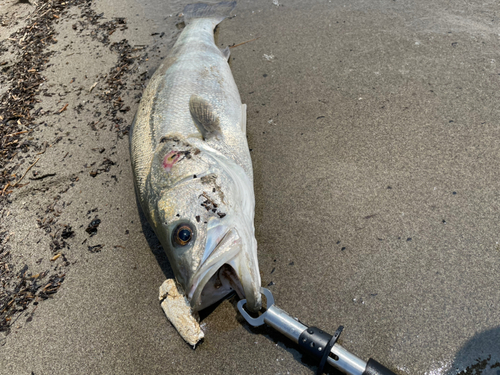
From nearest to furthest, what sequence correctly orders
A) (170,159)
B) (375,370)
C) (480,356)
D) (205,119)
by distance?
(375,370)
(480,356)
(170,159)
(205,119)

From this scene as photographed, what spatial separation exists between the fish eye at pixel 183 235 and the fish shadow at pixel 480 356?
78.5 inches

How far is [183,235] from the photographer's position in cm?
240

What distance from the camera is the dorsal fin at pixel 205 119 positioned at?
3.21 m

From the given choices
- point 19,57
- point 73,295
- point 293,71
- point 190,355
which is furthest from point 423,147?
point 19,57

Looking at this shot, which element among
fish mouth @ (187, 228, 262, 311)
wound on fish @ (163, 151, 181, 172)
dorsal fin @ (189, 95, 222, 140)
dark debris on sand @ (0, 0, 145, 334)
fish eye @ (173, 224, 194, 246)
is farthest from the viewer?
dorsal fin @ (189, 95, 222, 140)

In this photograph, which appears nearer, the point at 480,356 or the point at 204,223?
the point at 480,356

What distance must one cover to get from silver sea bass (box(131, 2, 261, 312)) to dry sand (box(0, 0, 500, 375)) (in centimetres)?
37

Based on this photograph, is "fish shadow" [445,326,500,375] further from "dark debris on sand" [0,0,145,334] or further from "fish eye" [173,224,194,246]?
"dark debris on sand" [0,0,145,334]

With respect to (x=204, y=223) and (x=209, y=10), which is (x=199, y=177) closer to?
(x=204, y=223)

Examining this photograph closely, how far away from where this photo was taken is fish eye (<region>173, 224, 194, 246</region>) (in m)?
2.38

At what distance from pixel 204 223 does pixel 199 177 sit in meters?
0.48

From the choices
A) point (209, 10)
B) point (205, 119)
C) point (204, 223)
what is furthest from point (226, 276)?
point (209, 10)

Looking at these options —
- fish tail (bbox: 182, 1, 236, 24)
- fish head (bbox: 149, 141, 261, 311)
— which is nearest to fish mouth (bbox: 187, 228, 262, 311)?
fish head (bbox: 149, 141, 261, 311)

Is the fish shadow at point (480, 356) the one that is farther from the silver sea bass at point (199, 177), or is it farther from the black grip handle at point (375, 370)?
the silver sea bass at point (199, 177)
